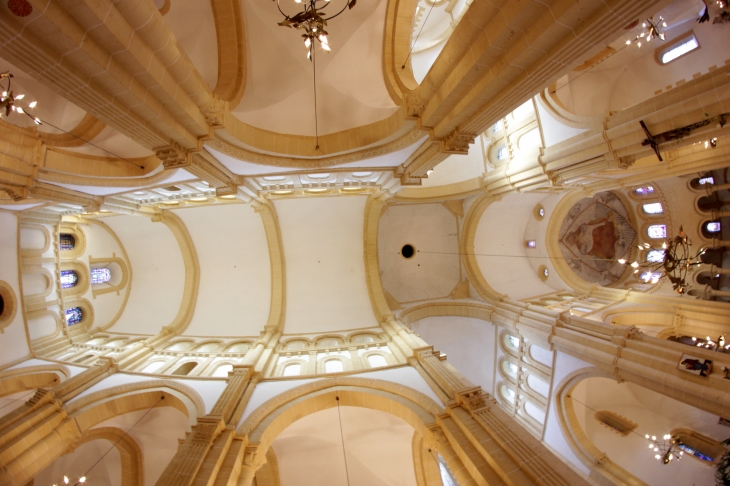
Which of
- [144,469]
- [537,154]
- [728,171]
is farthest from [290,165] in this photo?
[728,171]

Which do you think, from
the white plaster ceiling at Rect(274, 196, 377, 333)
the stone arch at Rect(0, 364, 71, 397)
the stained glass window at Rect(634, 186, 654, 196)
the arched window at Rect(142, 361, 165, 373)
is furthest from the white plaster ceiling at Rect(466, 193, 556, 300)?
the stone arch at Rect(0, 364, 71, 397)

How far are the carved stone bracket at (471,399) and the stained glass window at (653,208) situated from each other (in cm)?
1684

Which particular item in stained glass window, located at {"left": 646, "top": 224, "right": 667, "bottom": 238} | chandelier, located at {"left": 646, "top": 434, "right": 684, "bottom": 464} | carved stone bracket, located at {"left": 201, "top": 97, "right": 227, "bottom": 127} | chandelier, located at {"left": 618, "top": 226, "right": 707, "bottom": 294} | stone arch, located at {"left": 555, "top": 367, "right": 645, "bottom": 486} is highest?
carved stone bracket, located at {"left": 201, "top": 97, "right": 227, "bottom": 127}

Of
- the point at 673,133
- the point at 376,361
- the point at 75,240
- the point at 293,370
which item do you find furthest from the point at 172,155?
the point at 75,240

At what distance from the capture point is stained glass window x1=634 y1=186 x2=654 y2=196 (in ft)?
57.0

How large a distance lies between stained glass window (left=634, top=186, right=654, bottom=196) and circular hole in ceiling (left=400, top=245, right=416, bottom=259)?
12544mm

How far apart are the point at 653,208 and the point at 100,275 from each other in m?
29.1

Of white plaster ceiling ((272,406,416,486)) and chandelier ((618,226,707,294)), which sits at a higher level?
chandelier ((618,226,707,294))

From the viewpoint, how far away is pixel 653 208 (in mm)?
17812

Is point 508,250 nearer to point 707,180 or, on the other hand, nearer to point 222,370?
point 707,180

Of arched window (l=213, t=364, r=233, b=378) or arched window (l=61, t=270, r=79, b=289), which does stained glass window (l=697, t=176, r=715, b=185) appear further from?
arched window (l=61, t=270, r=79, b=289)

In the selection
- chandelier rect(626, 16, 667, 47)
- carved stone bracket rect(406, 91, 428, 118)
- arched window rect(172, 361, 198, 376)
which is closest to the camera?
carved stone bracket rect(406, 91, 428, 118)

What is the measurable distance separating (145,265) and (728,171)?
28009mm

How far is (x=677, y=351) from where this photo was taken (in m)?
7.86
